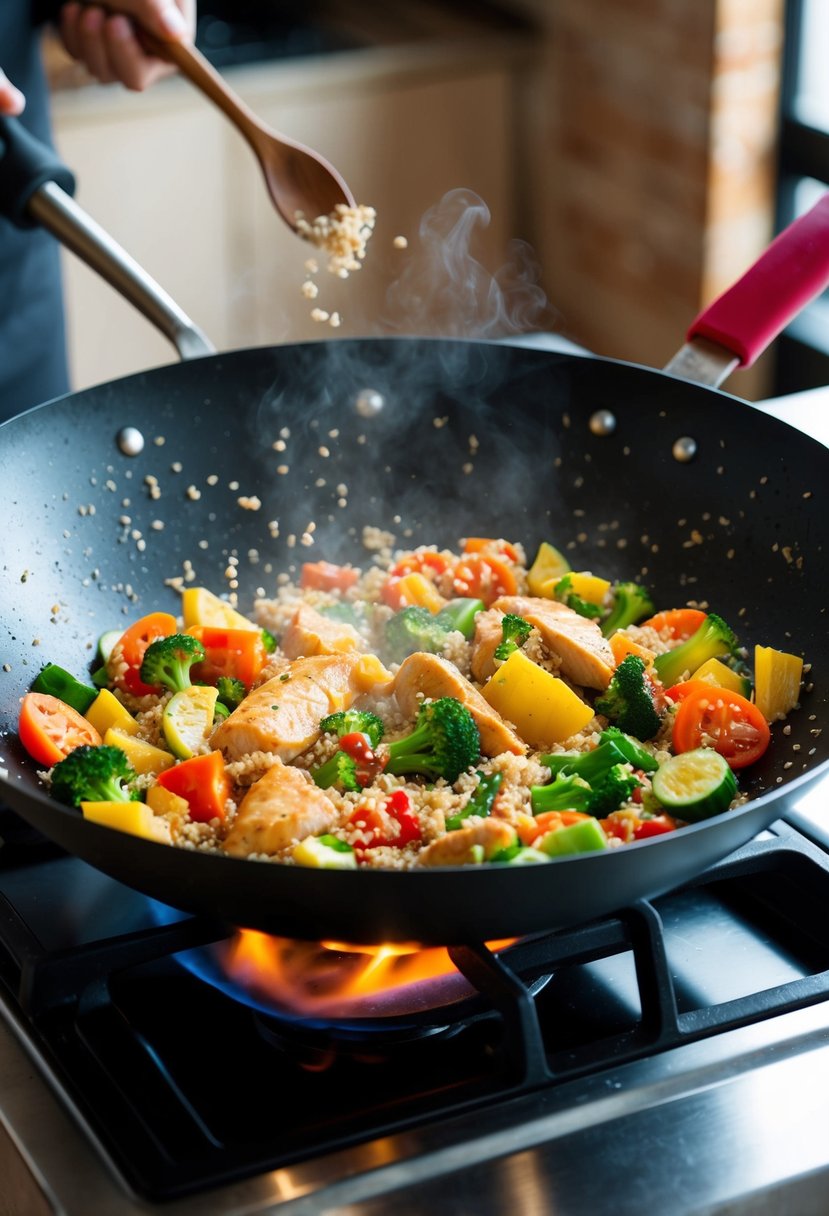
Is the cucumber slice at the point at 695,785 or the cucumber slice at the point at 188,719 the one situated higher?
the cucumber slice at the point at 695,785

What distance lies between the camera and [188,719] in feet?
4.95

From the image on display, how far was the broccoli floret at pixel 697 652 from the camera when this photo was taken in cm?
159

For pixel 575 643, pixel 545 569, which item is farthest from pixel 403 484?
pixel 575 643

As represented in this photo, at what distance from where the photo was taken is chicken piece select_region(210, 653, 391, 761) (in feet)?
4.73

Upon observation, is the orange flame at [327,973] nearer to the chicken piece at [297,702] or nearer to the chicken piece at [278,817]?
the chicken piece at [278,817]

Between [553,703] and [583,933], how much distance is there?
367mm

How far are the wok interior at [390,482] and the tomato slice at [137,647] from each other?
0.15 feet

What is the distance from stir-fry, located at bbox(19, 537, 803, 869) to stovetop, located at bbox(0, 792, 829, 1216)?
106 mm

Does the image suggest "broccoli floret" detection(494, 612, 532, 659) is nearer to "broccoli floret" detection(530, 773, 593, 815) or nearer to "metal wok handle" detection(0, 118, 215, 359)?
Result: "broccoli floret" detection(530, 773, 593, 815)

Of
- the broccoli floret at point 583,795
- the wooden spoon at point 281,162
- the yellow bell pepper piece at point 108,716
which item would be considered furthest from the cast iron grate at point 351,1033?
the wooden spoon at point 281,162

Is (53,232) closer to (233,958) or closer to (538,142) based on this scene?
(233,958)

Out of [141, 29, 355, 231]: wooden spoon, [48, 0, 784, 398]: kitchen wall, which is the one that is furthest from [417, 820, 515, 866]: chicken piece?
[48, 0, 784, 398]: kitchen wall

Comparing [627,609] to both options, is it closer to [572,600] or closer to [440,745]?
[572,600]

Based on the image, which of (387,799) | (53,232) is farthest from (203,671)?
(53,232)
